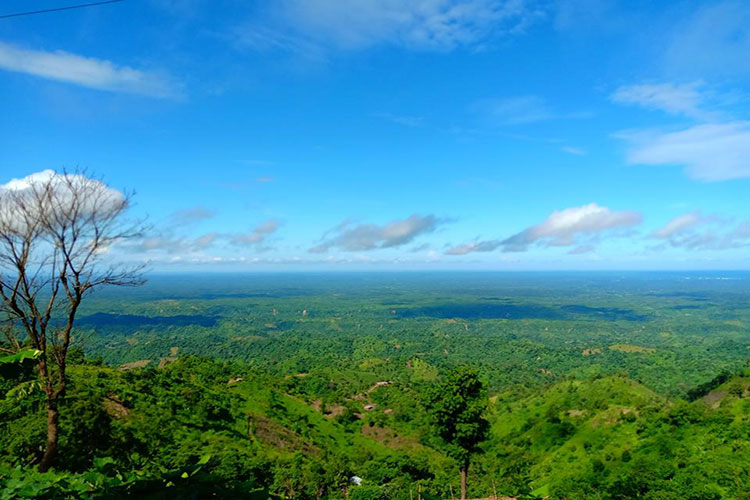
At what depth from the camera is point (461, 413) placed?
19047mm

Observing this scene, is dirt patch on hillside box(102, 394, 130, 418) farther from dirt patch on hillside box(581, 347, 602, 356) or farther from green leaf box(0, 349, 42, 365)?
dirt patch on hillside box(581, 347, 602, 356)

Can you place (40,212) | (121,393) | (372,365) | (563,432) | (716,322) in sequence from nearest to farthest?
(40,212) → (121,393) → (563,432) → (372,365) → (716,322)

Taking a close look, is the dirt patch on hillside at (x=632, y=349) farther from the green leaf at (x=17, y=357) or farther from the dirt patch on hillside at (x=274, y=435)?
the green leaf at (x=17, y=357)

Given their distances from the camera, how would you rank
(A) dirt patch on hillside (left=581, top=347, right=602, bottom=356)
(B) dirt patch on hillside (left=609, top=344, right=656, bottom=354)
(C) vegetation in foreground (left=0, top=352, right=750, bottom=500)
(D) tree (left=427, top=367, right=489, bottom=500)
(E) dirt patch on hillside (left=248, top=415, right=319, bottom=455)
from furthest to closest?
(A) dirt patch on hillside (left=581, top=347, right=602, bottom=356)
(B) dirt patch on hillside (left=609, top=344, right=656, bottom=354)
(E) dirt patch on hillside (left=248, top=415, right=319, bottom=455)
(D) tree (left=427, top=367, right=489, bottom=500)
(C) vegetation in foreground (left=0, top=352, right=750, bottom=500)

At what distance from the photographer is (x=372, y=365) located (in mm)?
115125

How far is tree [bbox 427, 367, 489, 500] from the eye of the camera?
18.9 metres

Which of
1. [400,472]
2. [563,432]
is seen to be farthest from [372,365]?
[400,472]

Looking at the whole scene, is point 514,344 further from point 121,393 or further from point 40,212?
point 40,212

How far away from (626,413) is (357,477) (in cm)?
2952

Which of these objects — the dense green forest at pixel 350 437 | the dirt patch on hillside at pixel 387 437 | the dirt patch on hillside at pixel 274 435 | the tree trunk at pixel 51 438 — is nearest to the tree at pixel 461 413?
the dense green forest at pixel 350 437

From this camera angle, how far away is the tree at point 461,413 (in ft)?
62.0

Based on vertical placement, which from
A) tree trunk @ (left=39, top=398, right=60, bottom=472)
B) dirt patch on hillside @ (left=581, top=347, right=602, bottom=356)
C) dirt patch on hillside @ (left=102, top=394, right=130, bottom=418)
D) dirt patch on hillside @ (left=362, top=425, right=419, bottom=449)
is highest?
tree trunk @ (left=39, top=398, right=60, bottom=472)

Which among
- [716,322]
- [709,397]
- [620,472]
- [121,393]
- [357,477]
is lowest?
[716,322]

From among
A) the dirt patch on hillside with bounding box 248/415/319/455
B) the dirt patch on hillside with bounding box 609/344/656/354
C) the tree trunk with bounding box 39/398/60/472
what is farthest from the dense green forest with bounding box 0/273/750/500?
the dirt patch on hillside with bounding box 609/344/656/354
